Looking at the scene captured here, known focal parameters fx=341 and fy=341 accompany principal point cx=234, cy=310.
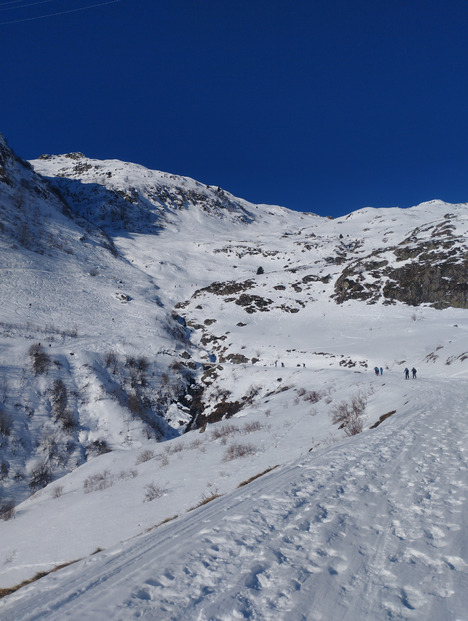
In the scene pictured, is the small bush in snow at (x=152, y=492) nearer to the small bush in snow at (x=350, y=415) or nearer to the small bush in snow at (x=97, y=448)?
the small bush in snow at (x=350, y=415)

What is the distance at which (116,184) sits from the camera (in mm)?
136750

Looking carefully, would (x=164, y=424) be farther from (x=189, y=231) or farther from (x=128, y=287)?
(x=189, y=231)

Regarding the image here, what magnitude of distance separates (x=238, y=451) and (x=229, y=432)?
4.27 metres

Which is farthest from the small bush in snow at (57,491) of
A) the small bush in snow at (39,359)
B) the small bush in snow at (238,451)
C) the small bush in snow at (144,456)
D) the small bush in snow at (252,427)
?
the small bush in snow at (39,359)

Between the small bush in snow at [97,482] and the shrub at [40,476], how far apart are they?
5.36 metres

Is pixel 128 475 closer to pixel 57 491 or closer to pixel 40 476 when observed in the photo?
pixel 57 491

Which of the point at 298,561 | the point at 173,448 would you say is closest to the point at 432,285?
the point at 173,448

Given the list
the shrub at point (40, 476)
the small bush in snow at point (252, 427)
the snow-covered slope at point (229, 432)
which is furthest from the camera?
the shrub at point (40, 476)

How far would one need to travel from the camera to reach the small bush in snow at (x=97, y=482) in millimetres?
11489

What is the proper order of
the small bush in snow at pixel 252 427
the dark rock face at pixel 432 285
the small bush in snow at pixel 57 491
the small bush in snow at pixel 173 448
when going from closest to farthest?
the small bush in snow at pixel 57 491 → the small bush in snow at pixel 173 448 → the small bush in snow at pixel 252 427 → the dark rock face at pixel 432 285

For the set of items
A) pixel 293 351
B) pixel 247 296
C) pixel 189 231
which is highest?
pixel 189 231

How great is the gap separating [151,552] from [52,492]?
40.6 feet

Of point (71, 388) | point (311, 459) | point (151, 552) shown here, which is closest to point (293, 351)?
point (71, 388)

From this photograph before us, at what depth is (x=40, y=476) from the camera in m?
17.9
